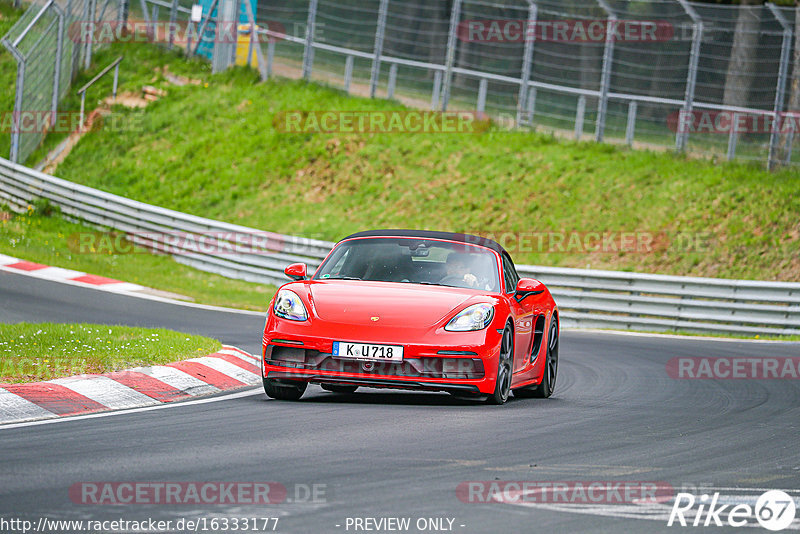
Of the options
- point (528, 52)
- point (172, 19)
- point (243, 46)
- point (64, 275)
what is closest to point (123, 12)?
point (172, 19)

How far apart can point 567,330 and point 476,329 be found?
11394 mm

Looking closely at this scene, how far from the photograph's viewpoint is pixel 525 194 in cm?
2642

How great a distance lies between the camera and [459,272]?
975 centimetres

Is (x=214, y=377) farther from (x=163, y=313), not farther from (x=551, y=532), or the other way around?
(x=163, y=313)

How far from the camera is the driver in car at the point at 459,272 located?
31.6 feet

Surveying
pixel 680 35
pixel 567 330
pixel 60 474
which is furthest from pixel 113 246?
pixel 60 474

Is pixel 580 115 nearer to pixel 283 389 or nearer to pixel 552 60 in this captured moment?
pixel 552 60

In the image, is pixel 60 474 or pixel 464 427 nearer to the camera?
pixel 60 474

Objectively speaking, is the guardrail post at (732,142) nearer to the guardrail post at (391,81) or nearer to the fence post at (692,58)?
the fence post at (692,58)

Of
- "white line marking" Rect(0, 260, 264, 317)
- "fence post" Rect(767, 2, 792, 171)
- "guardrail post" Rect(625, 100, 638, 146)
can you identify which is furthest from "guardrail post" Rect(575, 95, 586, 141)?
"white line marking" Rect(0, 260, 264, 317)

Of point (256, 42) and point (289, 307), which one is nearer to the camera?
point (289, 307)

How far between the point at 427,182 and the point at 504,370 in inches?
754

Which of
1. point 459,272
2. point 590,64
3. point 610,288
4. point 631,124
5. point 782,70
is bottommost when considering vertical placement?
point 610,288

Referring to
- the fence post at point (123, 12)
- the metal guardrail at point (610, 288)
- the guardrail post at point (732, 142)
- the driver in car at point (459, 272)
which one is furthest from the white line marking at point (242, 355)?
the fence post at point (123, 12)
